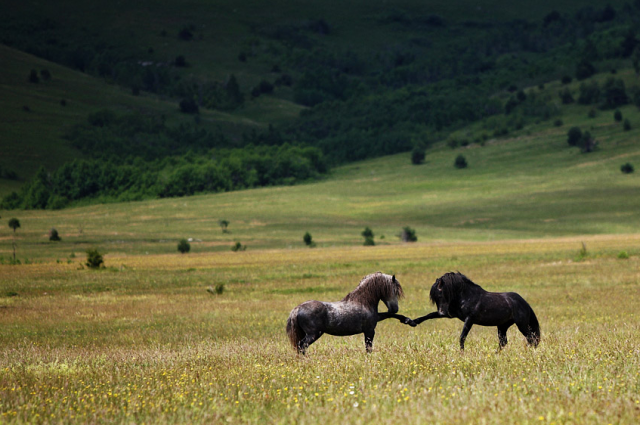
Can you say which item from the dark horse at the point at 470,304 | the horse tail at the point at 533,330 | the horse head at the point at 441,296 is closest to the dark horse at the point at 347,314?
the horse head at the point at 441,296

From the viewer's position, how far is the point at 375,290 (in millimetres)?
12516

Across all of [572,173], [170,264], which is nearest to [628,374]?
[170,264]

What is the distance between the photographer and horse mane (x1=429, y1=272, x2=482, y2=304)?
12.2 m

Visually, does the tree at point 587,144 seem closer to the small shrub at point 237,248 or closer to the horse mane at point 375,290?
the small shrub at point 237,248

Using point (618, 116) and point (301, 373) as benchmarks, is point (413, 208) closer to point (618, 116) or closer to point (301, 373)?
point (618, 116)

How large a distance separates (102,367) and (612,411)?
7.57m

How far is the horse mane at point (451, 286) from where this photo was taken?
12219mm

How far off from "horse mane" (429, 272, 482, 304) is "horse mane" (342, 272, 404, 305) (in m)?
0.64

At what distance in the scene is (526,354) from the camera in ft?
36.7

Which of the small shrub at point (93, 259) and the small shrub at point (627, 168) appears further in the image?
the small shrub at point (627, 168)

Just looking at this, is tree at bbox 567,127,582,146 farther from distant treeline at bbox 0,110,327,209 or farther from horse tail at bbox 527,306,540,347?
horse tail at bbox 527,306,540,347

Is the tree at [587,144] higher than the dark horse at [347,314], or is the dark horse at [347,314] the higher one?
the tree at [587,144]

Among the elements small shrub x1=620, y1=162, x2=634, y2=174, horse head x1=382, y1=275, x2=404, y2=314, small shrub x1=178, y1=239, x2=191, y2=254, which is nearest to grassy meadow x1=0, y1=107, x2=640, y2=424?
horse head x1=382, y1=275, x2=404, y2=314

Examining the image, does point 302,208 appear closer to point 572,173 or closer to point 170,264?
point 572,173
